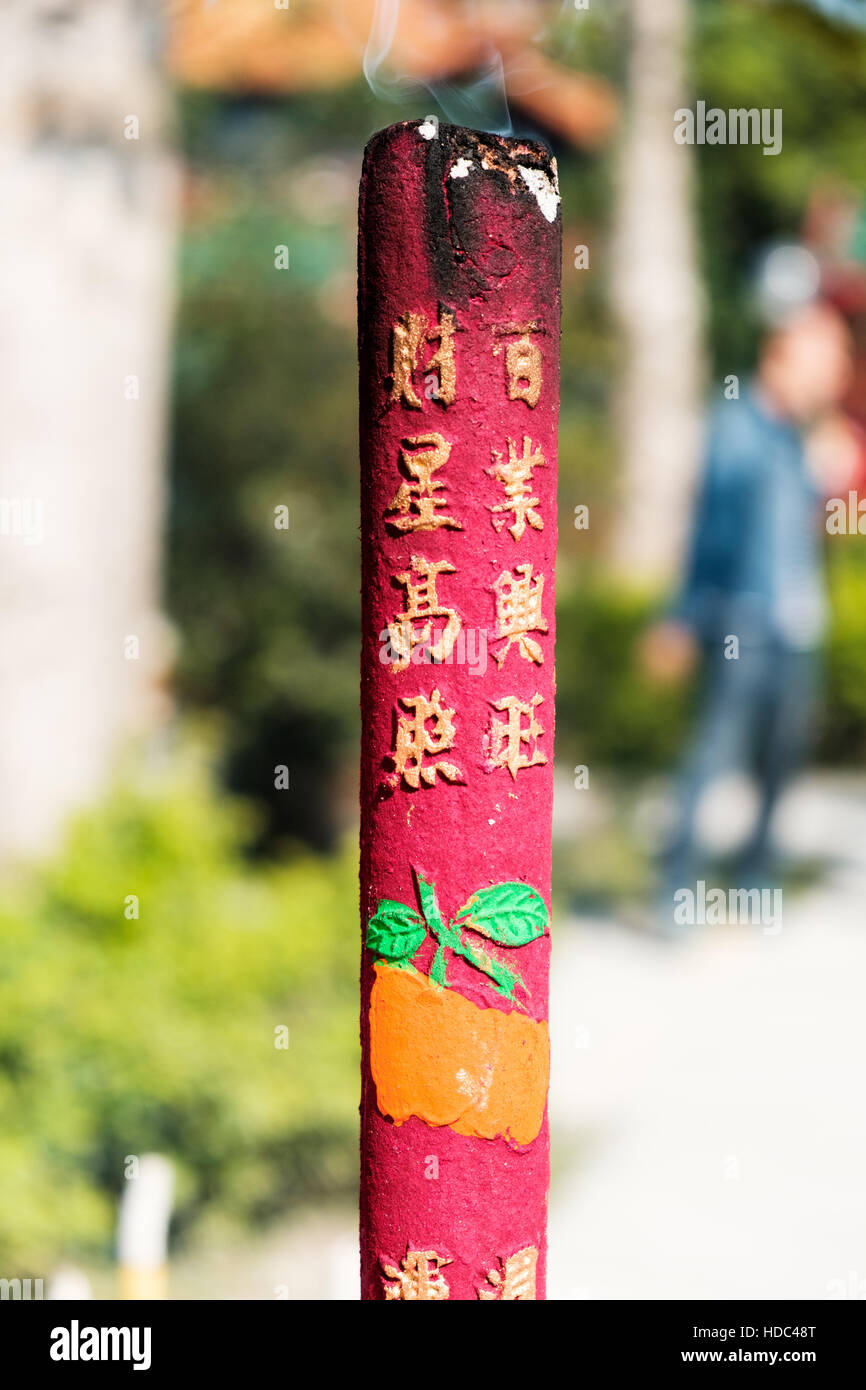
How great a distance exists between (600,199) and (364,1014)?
8835 mm

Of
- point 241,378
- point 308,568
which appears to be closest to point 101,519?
point 308,568

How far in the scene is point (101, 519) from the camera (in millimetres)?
4312

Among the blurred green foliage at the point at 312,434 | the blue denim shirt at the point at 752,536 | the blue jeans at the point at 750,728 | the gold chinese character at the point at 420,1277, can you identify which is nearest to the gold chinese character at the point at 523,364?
the blurred green foliage at the point at 312,434

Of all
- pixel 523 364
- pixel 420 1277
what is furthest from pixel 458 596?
pixel 420 1277

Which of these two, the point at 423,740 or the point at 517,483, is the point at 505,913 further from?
the point at 517,483

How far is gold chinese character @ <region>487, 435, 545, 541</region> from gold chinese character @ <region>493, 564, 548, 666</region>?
52mm

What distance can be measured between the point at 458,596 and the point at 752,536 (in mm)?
3007

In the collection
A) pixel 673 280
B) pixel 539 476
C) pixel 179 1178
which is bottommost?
pixel 179 1178

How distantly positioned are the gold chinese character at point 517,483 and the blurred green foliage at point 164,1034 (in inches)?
74.9

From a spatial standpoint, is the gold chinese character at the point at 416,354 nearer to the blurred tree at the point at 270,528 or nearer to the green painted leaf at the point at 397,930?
the green painted leaf at the point at 397,930

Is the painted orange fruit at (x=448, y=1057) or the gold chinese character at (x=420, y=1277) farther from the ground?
the painted orange fruit at (x=448, y=1057)

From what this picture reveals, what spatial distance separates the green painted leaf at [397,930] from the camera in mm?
1691

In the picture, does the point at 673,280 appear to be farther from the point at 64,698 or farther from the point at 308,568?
the point at 64,698

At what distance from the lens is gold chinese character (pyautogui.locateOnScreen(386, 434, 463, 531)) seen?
5.39 feet
